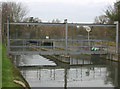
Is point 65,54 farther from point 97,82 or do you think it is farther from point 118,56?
point 97,82

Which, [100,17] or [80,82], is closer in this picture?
[80,82]

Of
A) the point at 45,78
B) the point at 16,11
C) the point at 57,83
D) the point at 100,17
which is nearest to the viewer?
the point at 57,83

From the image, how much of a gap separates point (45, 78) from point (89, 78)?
3.39m

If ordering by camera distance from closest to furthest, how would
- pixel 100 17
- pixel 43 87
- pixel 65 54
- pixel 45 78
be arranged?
pixel 43 87
pixel 45 78
pixel 65 54
pixel 100 17

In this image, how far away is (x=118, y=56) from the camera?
79.9 ft

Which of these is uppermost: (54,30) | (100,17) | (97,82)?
(100,17)

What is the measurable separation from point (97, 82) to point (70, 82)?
1980 millimetres

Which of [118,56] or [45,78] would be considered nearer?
[45,78]

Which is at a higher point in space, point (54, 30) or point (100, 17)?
point (100, 17)

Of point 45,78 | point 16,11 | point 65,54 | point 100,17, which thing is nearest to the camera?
point 45,78

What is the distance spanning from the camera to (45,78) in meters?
16.1

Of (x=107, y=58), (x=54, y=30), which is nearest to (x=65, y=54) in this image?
(x=107, y=58)

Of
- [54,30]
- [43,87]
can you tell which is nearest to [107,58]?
[43,87]

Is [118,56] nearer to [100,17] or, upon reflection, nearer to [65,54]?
[65,54]
